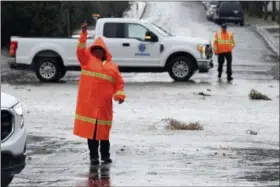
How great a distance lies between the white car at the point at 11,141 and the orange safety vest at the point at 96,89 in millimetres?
1689

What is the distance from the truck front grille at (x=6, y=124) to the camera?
770 centimetres

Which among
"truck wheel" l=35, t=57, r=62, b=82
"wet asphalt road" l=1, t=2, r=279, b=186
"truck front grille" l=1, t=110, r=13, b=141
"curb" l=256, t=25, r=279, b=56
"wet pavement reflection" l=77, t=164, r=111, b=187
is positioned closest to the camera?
"truck front grille" l=1, t=110, r=13, b=141

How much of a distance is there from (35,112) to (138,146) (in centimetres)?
438

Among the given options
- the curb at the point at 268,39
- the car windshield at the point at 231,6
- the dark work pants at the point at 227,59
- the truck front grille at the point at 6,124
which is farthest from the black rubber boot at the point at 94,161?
the car windshield at the point at 231,6

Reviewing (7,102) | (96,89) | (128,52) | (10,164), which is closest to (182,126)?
(96,89)

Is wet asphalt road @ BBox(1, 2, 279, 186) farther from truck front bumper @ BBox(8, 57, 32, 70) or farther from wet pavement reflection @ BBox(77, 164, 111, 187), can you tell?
truck front bumper @ BBox(8, 57, 32, 70)

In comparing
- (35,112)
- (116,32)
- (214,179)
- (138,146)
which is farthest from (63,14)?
(214,179)

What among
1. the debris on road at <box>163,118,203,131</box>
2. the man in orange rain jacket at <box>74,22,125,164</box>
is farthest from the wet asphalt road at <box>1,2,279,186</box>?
the man in orange rain jacket at <box>74,22,125,164</box>

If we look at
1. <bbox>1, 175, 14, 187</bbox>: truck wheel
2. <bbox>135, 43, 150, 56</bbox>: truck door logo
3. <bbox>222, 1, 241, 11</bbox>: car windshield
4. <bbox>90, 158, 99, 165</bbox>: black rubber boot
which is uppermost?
<bbox>222, 1, 241, 11</bbox>: car windshield

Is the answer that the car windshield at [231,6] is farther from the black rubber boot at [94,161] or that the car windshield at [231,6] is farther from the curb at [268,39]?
the black rubber boot at [94,161]

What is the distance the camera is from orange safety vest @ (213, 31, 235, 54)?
75.2ft

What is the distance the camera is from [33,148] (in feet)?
36.7

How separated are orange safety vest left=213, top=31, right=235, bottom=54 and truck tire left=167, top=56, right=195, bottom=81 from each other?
4.88 feet

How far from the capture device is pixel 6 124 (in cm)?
775
